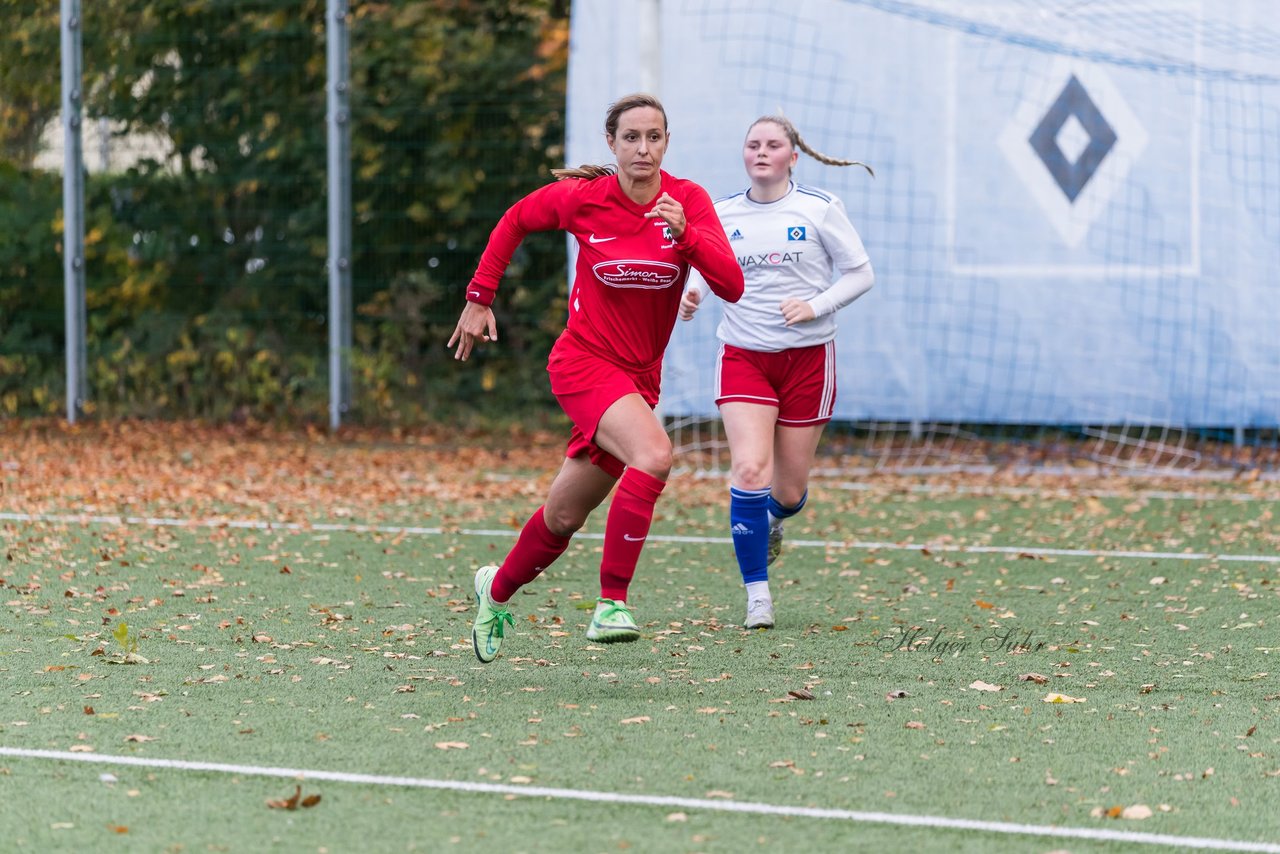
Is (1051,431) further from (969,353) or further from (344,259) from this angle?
(344,259)

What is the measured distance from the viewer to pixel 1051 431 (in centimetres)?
1376

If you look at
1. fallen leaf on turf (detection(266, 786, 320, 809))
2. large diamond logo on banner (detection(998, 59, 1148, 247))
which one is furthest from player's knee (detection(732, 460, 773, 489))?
large diamond logo on banner (detection(998, 59, 1148, 247))

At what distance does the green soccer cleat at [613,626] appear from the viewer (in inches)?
211

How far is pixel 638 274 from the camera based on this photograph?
5543mm

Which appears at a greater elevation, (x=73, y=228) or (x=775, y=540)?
(x=73, y=228)

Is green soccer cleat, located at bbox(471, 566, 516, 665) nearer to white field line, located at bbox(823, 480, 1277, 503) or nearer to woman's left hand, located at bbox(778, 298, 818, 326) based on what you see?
woman's left hand, located at bbox(778, 298, 818, 326)

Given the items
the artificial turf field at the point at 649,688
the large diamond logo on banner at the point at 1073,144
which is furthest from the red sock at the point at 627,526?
the large diamond logo on banner at the point at 1073,144

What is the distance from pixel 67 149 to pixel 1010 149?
8.66 meters

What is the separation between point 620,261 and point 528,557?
1.02m

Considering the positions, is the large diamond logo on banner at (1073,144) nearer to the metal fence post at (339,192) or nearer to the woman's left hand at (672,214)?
the metal fence post at (339,192)

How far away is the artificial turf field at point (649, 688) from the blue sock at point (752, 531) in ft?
0.84

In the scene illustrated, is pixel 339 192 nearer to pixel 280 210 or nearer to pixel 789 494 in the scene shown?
pixel 280 210

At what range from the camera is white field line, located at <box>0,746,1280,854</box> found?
3764 millimetres

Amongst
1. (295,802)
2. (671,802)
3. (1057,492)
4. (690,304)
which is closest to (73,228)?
(1057,492)
